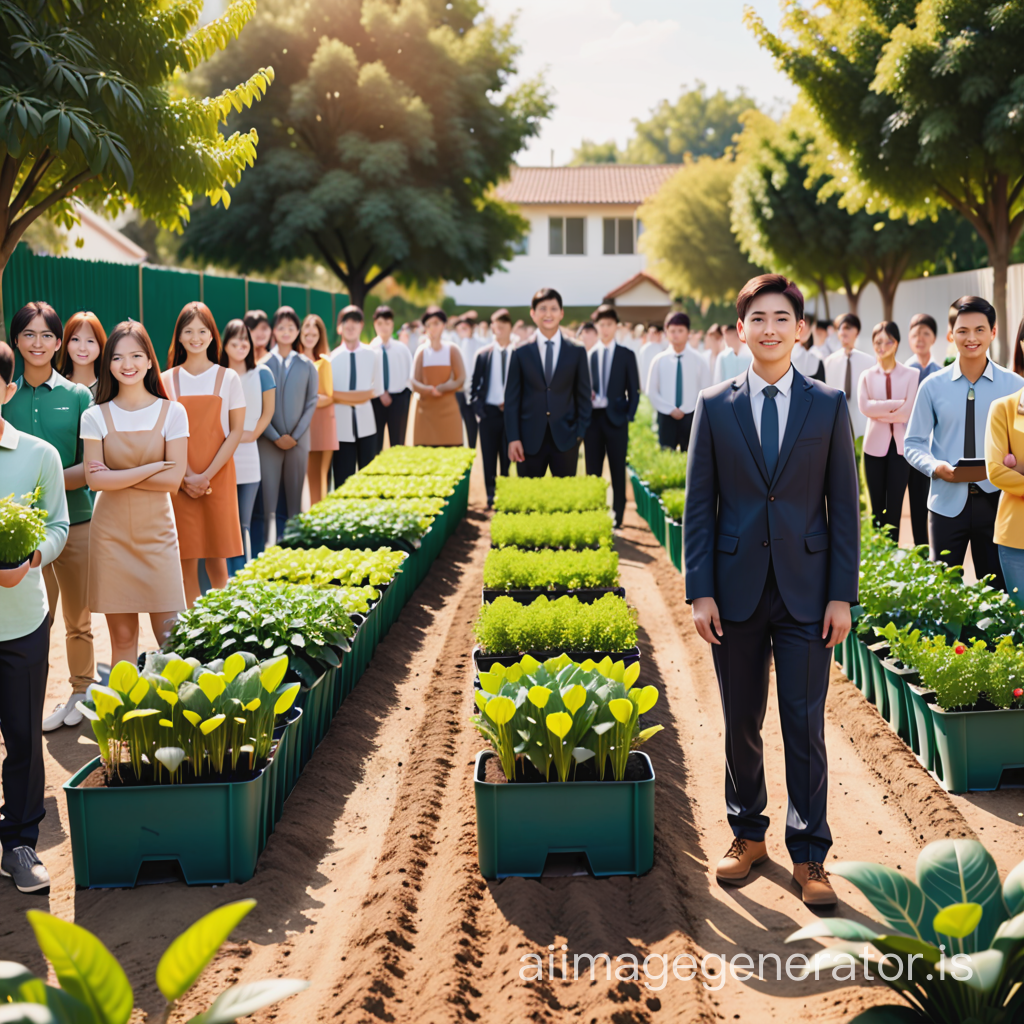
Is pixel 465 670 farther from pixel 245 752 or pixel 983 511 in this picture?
pixel 983 511

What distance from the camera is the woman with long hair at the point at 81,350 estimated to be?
19.1 feet

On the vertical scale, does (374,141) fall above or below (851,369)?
above

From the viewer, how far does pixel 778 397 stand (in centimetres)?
380

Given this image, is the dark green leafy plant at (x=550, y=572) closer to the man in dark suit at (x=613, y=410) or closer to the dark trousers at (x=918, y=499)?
the dark trousers at (x=918, y=499)

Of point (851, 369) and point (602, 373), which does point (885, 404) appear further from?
point (602, 373)

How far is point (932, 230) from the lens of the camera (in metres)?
25.9

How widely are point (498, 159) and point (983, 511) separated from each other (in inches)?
1014

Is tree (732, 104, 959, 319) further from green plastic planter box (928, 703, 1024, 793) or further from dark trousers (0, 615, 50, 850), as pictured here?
dark trousers (0, 615, 50, 850)

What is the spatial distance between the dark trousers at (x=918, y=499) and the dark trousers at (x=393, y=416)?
6.26 meters

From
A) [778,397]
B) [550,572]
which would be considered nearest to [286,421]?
[550,572]

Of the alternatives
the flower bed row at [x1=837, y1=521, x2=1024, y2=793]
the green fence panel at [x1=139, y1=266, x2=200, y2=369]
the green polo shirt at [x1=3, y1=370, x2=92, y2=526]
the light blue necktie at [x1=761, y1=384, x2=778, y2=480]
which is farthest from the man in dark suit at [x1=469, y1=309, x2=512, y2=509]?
the light blue necktie at [x1=761, y1=384, x2=778, y2=480]

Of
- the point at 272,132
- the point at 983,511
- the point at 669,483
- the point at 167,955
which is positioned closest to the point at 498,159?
the point at 272,132

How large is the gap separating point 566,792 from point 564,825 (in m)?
0.14

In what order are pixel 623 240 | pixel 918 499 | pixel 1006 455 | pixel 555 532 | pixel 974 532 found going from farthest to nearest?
pixel 623 240, pixel 918 499, pixel 555 532, pixel 974 532, pixel 1006 455
